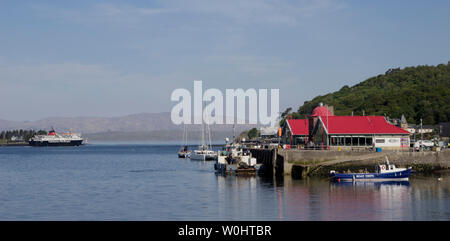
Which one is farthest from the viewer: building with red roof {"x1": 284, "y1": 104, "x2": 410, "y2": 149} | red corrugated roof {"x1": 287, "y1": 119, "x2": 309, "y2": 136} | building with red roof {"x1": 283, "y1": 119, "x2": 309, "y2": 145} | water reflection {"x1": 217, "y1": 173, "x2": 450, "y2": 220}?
red corrugated roof {"x1": 287, "y1": 119, "x2": 309, "y2": 136}

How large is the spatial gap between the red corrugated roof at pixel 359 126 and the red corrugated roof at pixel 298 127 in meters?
6.73

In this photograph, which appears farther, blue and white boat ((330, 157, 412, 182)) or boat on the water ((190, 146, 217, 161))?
boat on the water ((190, 146, 217, 161))

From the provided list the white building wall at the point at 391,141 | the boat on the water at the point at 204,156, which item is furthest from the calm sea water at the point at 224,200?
the boat on the water at the point at 204,156

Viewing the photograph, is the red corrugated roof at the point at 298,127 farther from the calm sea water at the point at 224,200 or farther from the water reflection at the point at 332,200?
the water reflection at the point at 332,200

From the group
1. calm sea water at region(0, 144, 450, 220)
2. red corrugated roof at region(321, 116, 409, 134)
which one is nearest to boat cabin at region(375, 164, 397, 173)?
calm sea water at region(0, 144, 450, 220)

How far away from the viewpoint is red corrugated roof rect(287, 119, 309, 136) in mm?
95688

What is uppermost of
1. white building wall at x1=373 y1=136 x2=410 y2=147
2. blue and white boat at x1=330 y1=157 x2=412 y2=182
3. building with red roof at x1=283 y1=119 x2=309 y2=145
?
building with red roof at x1=283 y1=119 x2=309 y2=145

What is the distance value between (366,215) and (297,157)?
32.5 metres

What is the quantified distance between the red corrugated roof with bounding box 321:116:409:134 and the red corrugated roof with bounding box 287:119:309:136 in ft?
22.1

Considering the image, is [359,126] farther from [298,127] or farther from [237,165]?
[237,165]

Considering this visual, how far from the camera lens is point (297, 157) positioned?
261 ft

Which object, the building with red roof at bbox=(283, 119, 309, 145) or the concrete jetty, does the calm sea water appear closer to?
the concrete jetty
